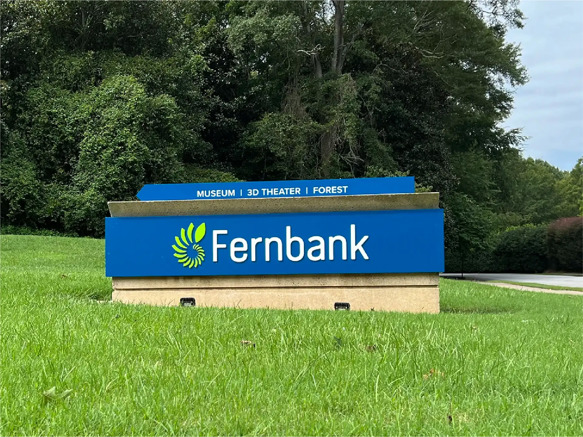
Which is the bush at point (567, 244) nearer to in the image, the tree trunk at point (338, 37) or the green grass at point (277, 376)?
the tree trunk at point (338, 37)

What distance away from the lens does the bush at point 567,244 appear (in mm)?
31344

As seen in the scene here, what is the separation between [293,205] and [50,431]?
4837mm

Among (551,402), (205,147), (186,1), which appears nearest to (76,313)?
(551,402)

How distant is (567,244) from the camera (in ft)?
105

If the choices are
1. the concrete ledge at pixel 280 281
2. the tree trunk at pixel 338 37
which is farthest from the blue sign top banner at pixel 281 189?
the tree trunk at pixel 338 37

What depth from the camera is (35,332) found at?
4250 millimetres

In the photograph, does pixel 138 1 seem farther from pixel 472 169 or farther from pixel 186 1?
pixel 472 169

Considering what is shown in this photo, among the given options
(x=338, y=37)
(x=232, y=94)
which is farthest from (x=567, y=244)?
(x=232, y=94)

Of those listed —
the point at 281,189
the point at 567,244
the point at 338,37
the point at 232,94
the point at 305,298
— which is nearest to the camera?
the point at 305,298

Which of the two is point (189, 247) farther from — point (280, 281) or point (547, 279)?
point (547, 279)

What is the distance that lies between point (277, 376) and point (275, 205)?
4039 millimetres

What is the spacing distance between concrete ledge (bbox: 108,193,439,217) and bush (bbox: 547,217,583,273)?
2752 centimetres

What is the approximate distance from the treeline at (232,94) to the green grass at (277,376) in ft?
59.5

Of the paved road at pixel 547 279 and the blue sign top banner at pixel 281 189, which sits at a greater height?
the blue sign top banner at pixel 281 189
